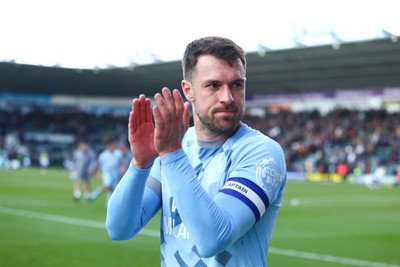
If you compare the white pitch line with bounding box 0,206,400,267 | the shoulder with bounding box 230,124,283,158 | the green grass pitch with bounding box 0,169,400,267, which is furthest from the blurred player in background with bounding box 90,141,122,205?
the shoulder with bounding box 230,124,283,158

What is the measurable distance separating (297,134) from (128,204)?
46.0 m

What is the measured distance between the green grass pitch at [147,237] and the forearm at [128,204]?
21.2ft

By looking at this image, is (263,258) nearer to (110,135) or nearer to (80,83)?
(80,83)

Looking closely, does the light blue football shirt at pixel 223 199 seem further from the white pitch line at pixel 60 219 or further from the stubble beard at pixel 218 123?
the white pitch line at pixel 60 219

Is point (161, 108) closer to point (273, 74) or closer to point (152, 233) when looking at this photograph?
point (152, 233)

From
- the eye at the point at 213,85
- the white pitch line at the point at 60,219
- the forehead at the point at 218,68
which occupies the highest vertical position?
the forehead at the point at 218,68

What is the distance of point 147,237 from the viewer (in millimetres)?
12391

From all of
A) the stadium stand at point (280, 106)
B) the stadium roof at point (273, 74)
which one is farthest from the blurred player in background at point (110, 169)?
the stadium stand at point (280, 106)

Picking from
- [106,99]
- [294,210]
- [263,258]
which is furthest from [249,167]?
[106,99]

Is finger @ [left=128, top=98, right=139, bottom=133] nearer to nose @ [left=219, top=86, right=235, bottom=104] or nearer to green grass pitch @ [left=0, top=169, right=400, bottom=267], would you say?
nose @ [left=219, top=86, right=235, bottom=104]

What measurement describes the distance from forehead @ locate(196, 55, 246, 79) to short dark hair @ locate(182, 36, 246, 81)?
0.02m

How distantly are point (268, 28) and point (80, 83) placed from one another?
2211cm

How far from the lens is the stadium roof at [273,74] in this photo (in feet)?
123

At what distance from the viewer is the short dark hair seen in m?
2.87
